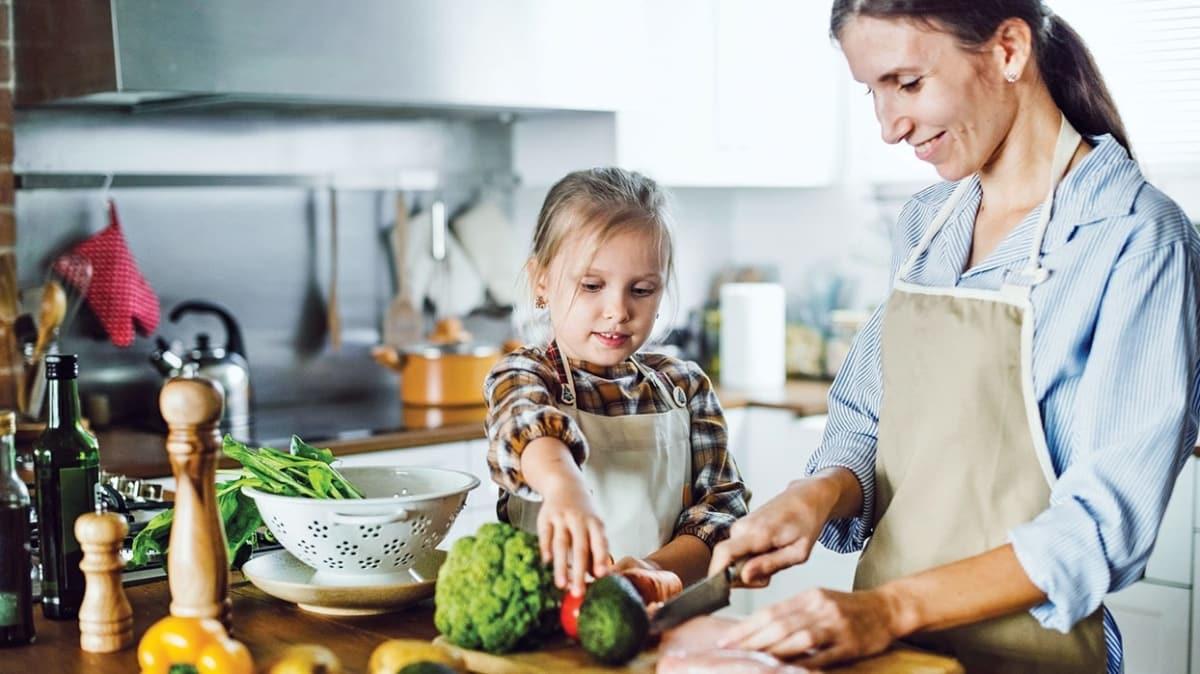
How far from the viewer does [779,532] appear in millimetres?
1481

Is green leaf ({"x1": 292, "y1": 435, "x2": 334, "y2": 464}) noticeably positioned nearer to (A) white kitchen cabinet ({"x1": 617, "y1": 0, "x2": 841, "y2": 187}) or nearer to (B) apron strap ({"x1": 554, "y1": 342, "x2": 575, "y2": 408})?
(B) apron strap ({"x1": 554, "y1": 342, "x2": 575, "y2": 408})

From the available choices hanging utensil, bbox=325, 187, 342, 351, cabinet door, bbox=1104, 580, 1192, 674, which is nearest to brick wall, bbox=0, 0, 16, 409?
hanging utensil, bbox=325, 187, 342, 351

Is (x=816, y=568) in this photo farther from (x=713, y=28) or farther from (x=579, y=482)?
(x=579, y=482)

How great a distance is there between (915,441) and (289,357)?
217cm

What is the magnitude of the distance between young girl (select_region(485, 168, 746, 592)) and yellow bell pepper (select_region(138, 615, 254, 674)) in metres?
0.42

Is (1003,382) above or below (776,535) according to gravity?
above

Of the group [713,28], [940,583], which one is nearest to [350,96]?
[713,28]

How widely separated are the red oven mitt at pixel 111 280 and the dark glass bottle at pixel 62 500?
1.64m

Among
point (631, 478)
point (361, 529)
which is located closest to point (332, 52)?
point (631, 478)

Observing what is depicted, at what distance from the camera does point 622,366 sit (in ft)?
6.17

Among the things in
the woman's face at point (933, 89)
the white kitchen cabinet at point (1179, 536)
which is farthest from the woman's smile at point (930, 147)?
the white kitchen cabinet at point (1179, 536)

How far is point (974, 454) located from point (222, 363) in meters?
2.01

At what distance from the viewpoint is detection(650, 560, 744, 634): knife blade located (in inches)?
51.9

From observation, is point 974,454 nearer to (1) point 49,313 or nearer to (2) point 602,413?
(2) point 602,413
